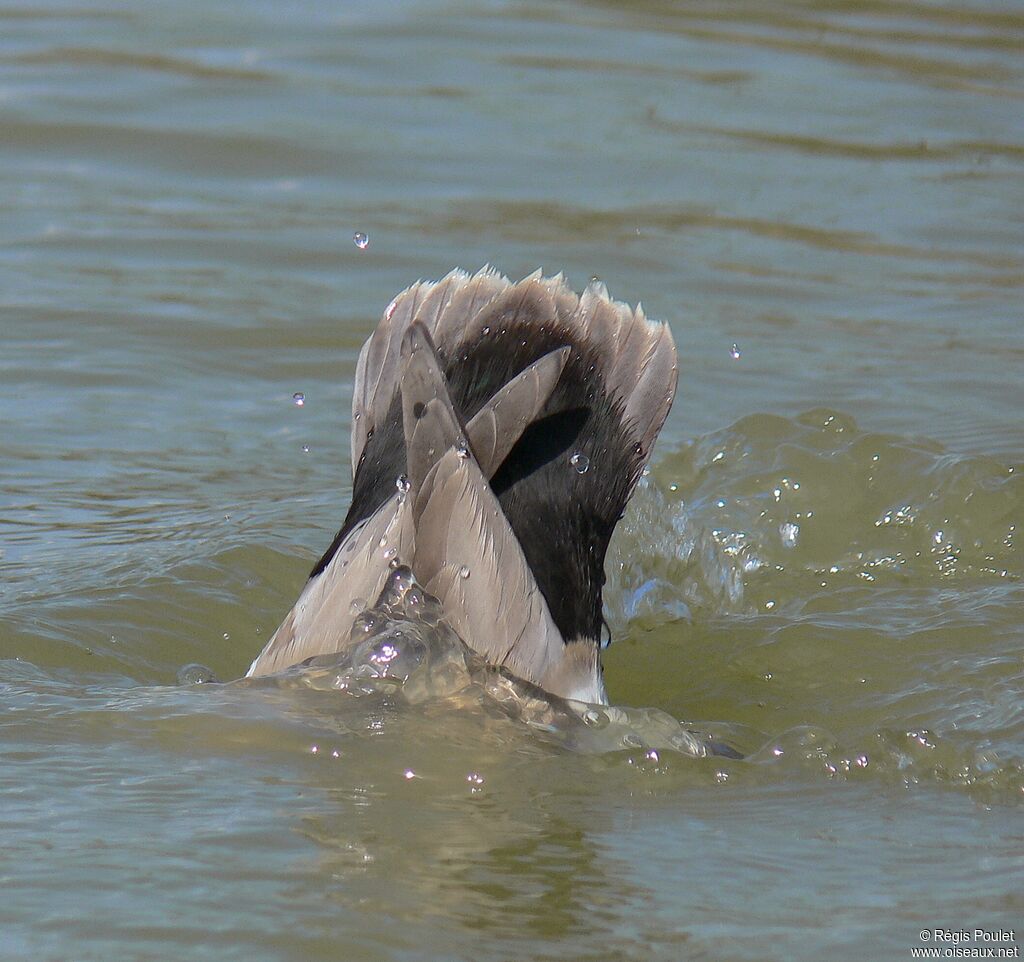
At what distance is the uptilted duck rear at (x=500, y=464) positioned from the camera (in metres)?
3.34

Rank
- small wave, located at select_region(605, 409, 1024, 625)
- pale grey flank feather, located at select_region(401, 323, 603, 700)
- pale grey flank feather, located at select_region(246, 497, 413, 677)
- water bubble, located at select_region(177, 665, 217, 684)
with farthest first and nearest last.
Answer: small wave, located at select_region(605, 409, 1024, 625) < water bubble, located at select_region(177, 665, 217, 684) < pale grey flank feather, located at select_region(246, 497, 413, 677) < pale grey flank feather, located at select_region(401, 323, 603, 700)

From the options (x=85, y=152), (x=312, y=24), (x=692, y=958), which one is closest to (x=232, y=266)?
(x=85, y=152)

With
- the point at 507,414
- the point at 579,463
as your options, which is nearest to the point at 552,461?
the point at 579,463

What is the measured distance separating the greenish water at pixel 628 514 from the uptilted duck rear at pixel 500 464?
0.25 meters

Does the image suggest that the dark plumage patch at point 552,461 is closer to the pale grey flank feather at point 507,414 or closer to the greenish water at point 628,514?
the pale grey flank feather at point 507,414

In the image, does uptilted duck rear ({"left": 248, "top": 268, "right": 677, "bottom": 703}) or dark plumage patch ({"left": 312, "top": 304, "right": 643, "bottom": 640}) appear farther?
dark plumage patch ({"left": 312, "top": 304, "right": 643, "bottom": 640})

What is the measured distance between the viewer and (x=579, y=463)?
3812 mm

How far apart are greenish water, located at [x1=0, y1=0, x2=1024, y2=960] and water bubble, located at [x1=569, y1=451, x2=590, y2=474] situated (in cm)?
59

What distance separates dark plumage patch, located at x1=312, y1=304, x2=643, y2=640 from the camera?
3.72 meters

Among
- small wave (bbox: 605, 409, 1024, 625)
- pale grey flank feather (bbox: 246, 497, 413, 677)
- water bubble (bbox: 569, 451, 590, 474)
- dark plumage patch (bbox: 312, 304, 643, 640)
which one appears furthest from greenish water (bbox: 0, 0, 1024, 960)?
water bubble (bbox: 569, 451, 590, 474)

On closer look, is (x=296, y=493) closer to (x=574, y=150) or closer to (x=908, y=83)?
(x=574, y=150)

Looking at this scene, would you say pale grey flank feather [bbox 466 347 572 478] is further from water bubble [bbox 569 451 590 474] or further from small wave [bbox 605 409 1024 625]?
small wave [bbox 605 409 1024 625]

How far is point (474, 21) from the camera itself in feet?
35.0

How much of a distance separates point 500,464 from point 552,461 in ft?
0.47
